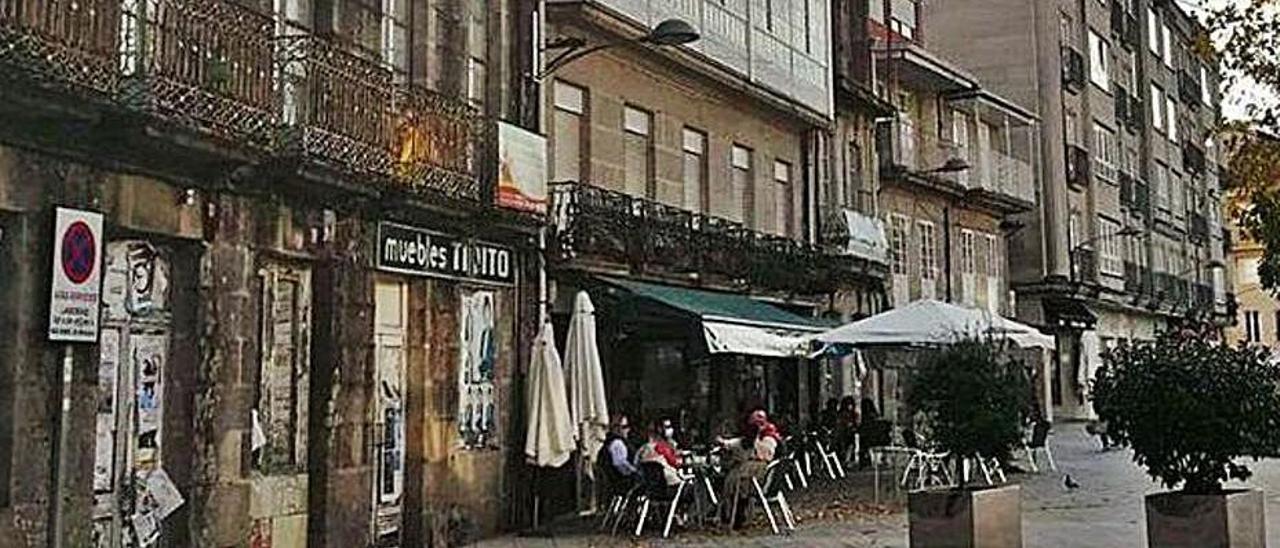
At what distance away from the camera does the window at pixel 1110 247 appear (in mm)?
48188

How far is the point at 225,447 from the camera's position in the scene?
12.3 meters

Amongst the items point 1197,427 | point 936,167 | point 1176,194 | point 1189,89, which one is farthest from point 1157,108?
point 1197,427

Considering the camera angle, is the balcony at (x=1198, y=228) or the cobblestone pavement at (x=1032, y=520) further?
the balcony at (x=1198, y=228)

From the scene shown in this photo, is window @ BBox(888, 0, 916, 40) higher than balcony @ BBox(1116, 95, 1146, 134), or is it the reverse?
balcony @ BBox(1116, 95, 1146, 134)

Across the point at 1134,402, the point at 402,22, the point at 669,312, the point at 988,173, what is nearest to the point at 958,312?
the point at 669,312

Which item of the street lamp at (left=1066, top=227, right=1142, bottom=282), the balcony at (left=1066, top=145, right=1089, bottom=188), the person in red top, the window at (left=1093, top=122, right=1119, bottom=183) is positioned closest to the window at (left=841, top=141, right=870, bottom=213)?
Answer: the person in red top

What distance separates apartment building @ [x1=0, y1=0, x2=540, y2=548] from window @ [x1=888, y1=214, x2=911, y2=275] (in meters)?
17.1

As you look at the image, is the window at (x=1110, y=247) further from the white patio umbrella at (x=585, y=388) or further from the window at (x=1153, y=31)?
the white patio umbrella at (x=585, y=388)

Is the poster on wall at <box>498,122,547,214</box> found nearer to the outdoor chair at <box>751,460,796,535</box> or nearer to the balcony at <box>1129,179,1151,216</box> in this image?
the outdoor chair at <box>751,460,796,535</box>

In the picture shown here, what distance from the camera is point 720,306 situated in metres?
20.2

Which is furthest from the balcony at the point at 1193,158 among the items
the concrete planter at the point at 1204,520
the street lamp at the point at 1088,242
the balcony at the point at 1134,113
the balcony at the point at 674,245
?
the concrete planter at the point at 1204,520

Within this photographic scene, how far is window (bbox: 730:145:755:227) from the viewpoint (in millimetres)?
24344

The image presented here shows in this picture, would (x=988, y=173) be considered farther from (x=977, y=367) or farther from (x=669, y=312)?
(x=977, y=367)

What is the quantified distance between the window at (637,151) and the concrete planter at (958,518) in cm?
908
